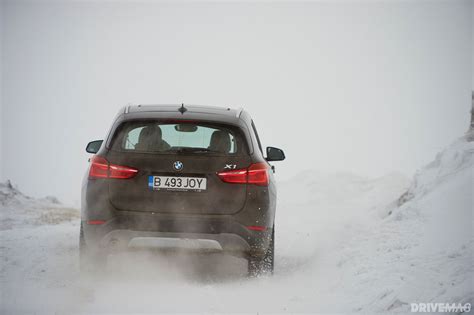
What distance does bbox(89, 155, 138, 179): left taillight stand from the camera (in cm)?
652

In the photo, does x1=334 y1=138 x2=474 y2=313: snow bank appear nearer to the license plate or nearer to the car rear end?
the car rear end

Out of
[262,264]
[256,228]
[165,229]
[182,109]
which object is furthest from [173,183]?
[262,264]

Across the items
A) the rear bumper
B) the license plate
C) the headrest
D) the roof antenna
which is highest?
the roof antenna

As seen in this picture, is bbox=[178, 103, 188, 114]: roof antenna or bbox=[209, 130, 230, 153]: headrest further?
bbox=[178, 103, 188, 114]: roof antenna

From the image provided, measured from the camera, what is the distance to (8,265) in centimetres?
834

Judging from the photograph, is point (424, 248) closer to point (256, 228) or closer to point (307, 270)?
point (307, 270)

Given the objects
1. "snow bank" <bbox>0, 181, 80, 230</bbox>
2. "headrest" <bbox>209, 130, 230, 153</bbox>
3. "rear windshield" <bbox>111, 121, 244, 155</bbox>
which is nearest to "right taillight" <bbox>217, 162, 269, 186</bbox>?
"rear windshield" <bbox>111, 121, 244, 155</bbox>

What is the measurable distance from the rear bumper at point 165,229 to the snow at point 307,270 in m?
0.49

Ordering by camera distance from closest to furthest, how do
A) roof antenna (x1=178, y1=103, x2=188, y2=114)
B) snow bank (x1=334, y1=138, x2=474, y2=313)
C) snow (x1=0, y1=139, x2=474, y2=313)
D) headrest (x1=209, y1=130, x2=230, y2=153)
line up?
snow bank (x1=334, y1=138, x2=474, y2=313), snow (x1=0, y1=139, x2=474, y2=313), headrest (x1=209, y1=130, x2=230, y2=153), roof antenna (x1=178, y1=103, x2=188, y2=114)

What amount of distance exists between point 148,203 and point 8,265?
2.74m

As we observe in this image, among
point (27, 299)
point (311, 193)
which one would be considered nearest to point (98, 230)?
point (27, 299)

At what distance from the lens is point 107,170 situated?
6555 millimetres

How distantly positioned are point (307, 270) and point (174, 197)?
279cm

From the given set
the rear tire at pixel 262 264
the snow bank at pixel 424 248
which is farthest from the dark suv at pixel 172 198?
the snow bank at pixel 424 248
